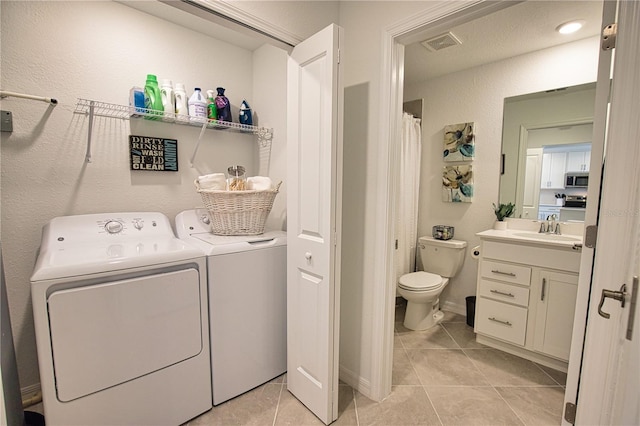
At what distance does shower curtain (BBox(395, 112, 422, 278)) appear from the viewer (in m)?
2.82

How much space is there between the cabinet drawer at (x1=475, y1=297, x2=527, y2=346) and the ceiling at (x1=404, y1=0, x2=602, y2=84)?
1.98 meters

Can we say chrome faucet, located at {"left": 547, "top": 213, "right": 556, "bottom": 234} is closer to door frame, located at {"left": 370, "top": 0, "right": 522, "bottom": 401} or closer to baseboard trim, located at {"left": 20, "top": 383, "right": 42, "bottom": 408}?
door frame, located at {"left": 370, "top": 0, "right": 522, "bottom": 401}

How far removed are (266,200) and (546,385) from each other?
2182mm

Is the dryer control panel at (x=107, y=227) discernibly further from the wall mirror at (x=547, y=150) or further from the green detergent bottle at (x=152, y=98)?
the wall mirror at (x=547, y=150)

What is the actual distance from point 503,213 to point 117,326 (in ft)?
9.56

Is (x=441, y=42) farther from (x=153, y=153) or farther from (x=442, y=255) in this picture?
(x=153, y=153)

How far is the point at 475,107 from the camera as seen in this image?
272 cm

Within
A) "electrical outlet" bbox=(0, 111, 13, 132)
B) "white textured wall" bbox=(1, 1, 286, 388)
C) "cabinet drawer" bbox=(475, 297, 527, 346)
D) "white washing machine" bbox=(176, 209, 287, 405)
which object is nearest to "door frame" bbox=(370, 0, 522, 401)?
"white washing machine" bbox=(176, 209, 287, 405)

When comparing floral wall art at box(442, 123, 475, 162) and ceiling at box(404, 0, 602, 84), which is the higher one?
ceiling at box(404, 0, 602, 84)

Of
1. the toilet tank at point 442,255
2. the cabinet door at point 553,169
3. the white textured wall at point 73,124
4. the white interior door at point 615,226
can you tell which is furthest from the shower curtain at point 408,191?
the white interior door at point 615,226

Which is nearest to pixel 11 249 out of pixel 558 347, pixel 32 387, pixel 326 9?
pixel 32 387

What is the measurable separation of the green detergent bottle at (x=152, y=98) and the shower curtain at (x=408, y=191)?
2.08 meters

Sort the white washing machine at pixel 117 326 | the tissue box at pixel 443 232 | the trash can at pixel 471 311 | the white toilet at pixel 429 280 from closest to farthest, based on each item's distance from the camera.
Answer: the white washing machine at pixel 117 326 → the white toilet at pixel 429 280 → the trash can at pixel 471 311 → the tissue box at pixel 443 232

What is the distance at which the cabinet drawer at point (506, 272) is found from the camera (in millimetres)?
2084
